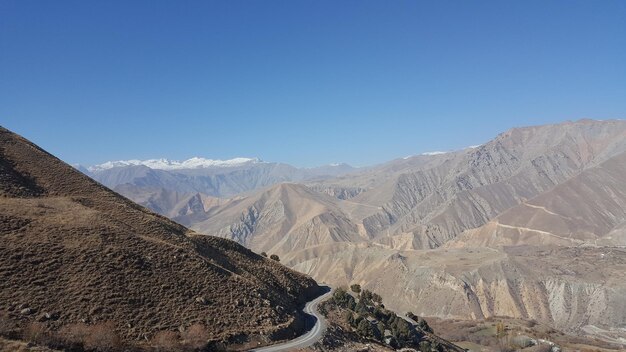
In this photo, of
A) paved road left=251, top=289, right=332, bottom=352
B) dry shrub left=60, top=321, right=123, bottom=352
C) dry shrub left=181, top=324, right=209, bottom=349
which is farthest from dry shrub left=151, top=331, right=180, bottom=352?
paved road left=251, top=289, right=332, bottom=352

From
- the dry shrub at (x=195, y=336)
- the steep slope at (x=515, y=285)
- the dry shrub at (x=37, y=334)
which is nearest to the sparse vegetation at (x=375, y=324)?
the dry shrub at (x=195, y=336)

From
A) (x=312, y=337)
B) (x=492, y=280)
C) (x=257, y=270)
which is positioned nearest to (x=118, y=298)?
(x=312, y=337)

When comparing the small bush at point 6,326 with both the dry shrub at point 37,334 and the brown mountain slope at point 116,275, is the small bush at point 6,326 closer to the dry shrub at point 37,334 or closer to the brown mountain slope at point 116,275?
the brown mountain slope at point 116,275

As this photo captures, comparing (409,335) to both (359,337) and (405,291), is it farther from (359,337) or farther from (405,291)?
(405,291)

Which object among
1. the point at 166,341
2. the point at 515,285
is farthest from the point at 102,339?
the point at 515,285

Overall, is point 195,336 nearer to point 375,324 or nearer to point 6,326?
point 6,326

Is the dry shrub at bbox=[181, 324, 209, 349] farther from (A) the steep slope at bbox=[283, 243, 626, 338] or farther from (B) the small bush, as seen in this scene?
(A) the steep slope at bbox=[283, 243, 626, 338]
